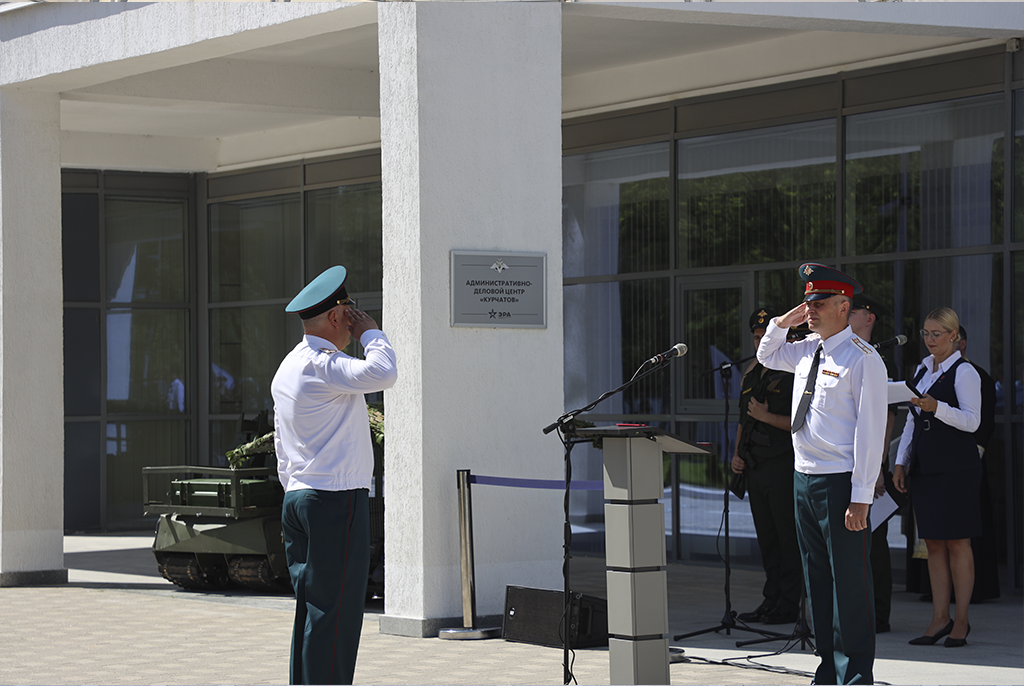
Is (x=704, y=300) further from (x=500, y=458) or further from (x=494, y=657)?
(x=494, y=657)

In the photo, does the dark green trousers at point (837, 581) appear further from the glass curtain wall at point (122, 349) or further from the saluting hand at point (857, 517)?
the glass curtain wall at point (122, 349)

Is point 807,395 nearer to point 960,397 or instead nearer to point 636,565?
point 636,565

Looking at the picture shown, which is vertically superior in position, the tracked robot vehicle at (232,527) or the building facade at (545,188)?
the building facade at (545,188)

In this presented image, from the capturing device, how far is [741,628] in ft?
27.5

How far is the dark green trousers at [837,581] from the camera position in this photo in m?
6.16

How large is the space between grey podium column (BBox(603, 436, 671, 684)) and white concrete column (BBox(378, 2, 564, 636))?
2.74 m

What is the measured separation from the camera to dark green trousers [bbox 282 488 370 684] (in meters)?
5.72

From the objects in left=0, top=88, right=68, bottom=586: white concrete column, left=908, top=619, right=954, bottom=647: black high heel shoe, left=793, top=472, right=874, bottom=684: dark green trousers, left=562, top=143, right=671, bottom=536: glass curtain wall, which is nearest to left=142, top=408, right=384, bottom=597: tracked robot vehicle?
left=0, top=88, right=68, bottom=586: white concrete column

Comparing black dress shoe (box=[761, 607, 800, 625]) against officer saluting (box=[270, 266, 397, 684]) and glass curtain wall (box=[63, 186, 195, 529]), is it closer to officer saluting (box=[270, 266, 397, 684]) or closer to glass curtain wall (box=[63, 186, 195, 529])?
officer saluting (box=[270, 266, 397, 684])

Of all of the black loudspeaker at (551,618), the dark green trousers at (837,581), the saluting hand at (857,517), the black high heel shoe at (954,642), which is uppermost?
the saluting hand at (857,517)

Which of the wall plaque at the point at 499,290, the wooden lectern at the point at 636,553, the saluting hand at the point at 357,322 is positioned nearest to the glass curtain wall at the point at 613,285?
the wall plaque at the point at 499,290

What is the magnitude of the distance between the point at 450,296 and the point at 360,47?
359 cm

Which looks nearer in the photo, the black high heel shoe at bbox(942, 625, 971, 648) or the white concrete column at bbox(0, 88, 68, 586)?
the black high heel shoe at bbox(942, 625, 971, 648)

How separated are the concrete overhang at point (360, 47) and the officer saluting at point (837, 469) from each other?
3.65 m
